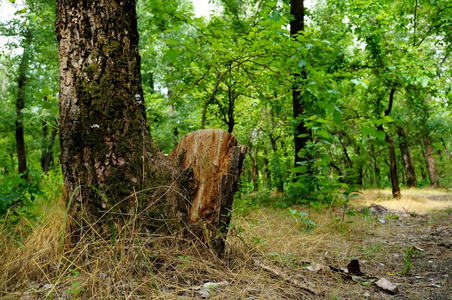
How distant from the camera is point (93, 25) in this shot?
7.15 ft

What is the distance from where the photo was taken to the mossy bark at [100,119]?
2.07 m

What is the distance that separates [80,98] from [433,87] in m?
6.63

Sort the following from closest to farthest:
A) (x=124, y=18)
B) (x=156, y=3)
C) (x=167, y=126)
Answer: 1. (x=124, y=18)
2. (x=156, y=3)
3. (x=167, y=126)

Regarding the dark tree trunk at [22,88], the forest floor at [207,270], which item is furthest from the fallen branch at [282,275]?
the dark tree trunk at [22,88]

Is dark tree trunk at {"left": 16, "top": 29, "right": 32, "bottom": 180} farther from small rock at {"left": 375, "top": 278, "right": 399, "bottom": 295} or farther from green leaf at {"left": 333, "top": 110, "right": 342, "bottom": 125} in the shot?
small rock at {"left": 375, "top": 278, "right": 399, "bottom": 295}

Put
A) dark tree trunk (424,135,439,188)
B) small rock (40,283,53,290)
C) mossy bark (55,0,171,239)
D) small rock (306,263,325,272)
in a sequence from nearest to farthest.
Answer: small rock (40,283,53,290) < mossy bark (55,0,171,239) < small rock (306,263,325,272) < dark tree trunk (424,135,439,188)

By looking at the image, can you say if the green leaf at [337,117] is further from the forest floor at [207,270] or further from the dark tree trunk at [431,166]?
the dark tree trunk at [431,166]

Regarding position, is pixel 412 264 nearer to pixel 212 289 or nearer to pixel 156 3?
pixel 212 289

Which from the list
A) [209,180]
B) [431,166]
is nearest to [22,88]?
[209,180]

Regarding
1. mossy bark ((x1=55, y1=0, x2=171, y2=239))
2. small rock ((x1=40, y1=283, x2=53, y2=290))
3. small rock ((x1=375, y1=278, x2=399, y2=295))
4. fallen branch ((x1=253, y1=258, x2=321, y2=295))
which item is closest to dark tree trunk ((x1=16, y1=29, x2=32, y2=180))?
mossy bark ((x1=55, y1=0, x2=171, y2=239))

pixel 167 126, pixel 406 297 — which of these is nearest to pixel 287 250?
pixel 406 297

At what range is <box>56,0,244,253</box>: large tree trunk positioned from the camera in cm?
207

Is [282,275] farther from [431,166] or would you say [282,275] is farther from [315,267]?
[431,166]

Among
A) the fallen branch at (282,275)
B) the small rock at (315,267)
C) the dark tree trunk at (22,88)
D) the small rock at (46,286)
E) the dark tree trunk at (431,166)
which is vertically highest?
the dark tree trunk at (22,88)
